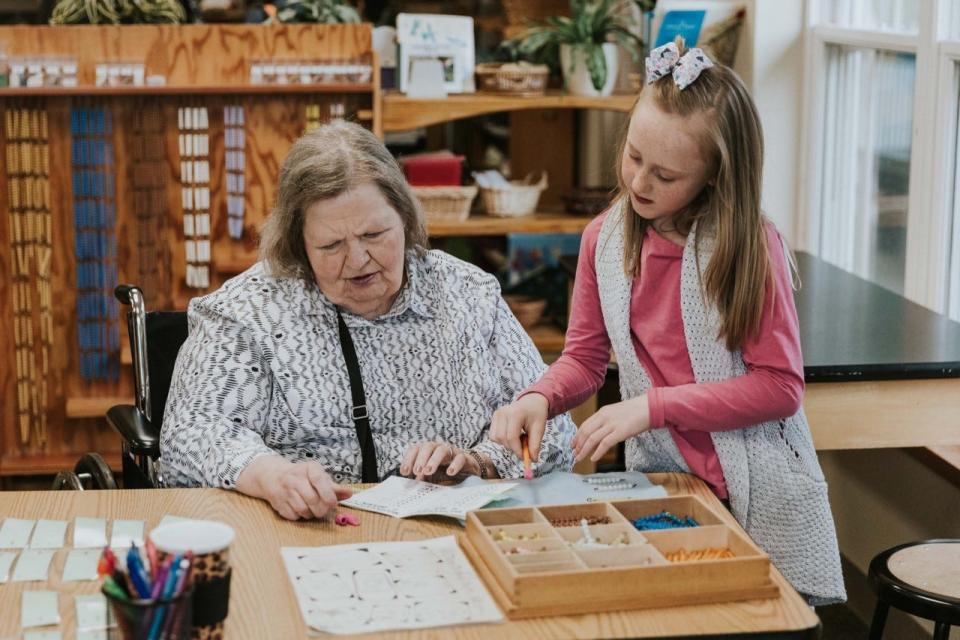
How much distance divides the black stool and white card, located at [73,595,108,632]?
129 cm

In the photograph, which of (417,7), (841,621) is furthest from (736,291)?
(417,7)

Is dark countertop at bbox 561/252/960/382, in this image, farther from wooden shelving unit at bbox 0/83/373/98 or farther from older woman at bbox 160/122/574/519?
wooden shelving unit at bbox 0/83/373/98

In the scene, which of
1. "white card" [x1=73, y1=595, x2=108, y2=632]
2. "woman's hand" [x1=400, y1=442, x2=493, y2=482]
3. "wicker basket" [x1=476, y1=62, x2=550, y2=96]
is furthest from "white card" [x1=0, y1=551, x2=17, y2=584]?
"wicker basket" [x1=476, y1=62, x2=550, y2=96]

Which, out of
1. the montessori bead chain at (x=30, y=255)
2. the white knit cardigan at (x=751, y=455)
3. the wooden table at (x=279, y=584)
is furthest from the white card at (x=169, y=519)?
the montessori bead chain at (x=30, y=255)

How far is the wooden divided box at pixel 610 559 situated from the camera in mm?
1536

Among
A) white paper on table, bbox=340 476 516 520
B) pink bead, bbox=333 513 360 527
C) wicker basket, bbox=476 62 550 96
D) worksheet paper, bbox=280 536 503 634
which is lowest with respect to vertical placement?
worksheet paper, bbox=280 536 503 634

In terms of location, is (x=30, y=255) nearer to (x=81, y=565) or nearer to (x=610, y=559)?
(x=81, y=565)

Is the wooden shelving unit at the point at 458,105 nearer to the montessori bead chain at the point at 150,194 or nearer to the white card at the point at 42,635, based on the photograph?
the montessori bead chain at the point at 150,194

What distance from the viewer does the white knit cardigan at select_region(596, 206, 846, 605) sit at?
6.48ft

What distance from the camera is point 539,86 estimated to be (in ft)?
13.9

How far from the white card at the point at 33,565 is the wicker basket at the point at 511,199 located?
2712mm

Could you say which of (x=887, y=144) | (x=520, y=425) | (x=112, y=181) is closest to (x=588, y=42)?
(x=887, y=144)

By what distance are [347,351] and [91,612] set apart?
77 centimetres

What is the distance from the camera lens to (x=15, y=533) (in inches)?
71.5
